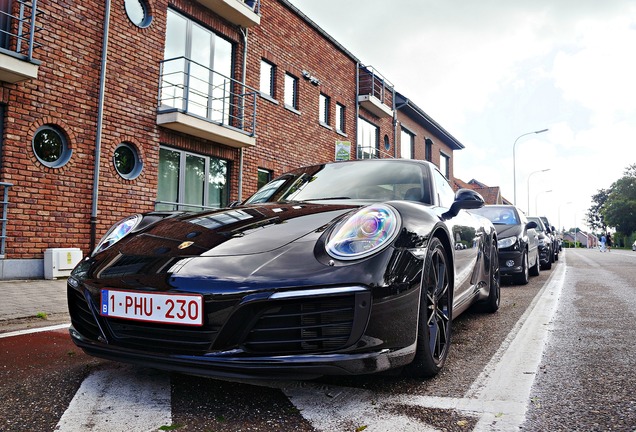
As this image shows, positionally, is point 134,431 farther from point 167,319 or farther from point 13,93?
point 13,93

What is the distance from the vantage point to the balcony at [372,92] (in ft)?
60.3

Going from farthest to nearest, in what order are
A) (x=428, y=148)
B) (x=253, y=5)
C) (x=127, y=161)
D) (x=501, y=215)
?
(x=428, y=148) < (x=253, y=5) < (x=127, y=161) < (x=501, y=215)

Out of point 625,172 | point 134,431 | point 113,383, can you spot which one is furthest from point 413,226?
point 625,172

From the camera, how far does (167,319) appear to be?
1976 mm

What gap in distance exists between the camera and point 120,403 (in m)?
2.07

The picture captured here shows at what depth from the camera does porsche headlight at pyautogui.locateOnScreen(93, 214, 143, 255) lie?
2713mm

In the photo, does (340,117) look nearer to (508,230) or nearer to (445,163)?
(508,230)

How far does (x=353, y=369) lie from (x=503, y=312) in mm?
3395

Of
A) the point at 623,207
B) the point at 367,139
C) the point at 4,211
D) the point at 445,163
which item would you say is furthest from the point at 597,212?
the point at 4,211

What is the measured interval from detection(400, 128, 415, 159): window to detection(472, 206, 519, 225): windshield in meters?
14.4

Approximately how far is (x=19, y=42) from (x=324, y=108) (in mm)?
10387

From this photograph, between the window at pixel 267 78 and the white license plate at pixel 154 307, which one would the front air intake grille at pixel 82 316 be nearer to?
the white license plate at pixel 154 307

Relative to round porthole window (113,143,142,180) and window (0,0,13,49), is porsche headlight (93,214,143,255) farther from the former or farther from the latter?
round porthole window (113,143,142,180)

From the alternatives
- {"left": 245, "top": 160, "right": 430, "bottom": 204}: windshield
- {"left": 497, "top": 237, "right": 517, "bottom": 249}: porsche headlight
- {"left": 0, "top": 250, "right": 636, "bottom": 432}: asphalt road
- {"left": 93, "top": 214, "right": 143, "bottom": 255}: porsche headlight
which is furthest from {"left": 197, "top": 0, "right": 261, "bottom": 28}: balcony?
{"left": 0, "top": 250, "right": 636, "bottom": 432}: asphalt road
